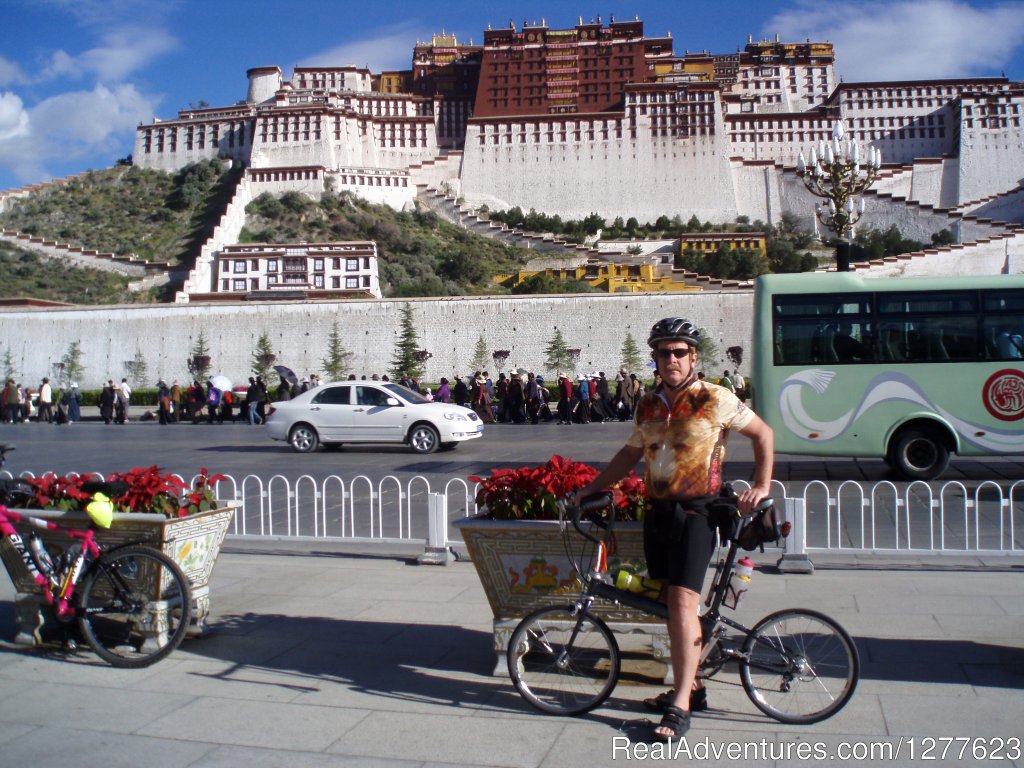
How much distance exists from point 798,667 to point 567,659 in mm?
893

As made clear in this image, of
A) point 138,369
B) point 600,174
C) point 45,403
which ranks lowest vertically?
point 45,403

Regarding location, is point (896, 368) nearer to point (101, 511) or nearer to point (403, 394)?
point (403, 394)

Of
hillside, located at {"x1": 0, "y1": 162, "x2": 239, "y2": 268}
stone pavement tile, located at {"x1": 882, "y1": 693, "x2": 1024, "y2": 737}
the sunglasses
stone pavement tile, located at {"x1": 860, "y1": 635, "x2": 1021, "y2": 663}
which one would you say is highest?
hillside, located at {"x1": 0, "y1": 162, "x2": 239, "y2": 268}

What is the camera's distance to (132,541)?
4.72m

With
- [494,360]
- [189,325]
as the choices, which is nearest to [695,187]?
[494,360]

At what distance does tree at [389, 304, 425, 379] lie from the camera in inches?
1563

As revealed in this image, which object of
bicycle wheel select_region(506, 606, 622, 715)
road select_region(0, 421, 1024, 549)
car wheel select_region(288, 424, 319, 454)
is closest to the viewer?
bicycle wheel select_region(506, 606, 622, 715)

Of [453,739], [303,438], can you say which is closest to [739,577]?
[453,739]

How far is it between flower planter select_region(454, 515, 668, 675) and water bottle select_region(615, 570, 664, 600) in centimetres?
33

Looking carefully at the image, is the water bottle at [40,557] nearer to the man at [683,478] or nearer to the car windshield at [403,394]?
the man at [683,478]

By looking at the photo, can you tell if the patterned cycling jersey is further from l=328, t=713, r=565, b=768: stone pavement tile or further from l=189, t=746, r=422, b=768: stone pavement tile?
l=189, t=746, r=422, b=768: stone pavement tile

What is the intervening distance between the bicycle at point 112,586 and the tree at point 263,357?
3708 centimetres

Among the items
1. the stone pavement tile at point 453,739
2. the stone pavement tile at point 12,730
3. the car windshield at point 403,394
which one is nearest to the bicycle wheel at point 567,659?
the stone pavement tile at point 453,739

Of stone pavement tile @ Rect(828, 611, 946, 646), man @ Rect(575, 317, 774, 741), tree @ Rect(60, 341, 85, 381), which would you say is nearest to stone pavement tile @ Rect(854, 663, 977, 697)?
stone pavement tile @ Rect(828, 611, 946, 646)
